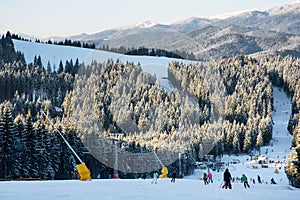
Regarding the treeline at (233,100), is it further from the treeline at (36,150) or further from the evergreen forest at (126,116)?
the treeline at (36,150)

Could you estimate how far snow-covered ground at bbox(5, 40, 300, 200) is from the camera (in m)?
16.3

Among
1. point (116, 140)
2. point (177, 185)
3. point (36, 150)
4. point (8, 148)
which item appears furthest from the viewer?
point (116, 140)

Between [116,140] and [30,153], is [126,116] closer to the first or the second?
[30,153]

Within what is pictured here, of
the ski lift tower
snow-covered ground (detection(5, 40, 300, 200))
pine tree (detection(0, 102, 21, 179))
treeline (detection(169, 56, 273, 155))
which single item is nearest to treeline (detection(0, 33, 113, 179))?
pine tree (detection(0, 102, 21, 179))

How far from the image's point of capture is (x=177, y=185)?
22984mm

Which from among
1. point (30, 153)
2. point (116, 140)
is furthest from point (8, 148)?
point (116, 140)

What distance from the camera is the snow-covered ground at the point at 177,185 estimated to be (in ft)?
53.5

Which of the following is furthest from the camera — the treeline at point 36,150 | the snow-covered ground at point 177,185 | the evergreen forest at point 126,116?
the evergreen forest at point 126,116

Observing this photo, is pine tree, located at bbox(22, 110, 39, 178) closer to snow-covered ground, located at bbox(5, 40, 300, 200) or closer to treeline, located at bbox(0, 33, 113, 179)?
treeline, located at bbox(0, 33, 113, 179)

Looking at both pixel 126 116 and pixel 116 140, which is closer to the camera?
pixel 126 116

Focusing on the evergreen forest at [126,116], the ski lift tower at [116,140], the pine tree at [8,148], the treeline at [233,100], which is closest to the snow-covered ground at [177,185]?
the treeline at [233,100]

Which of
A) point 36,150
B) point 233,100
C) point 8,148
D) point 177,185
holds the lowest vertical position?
point 233,100

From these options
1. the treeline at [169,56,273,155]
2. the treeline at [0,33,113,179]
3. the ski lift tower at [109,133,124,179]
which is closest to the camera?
the treeline at [0,33,113,179]

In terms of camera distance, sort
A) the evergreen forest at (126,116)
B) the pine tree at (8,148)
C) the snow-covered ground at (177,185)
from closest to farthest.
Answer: the snow-covered ground at (177,185) < the pine tree at (8,148) < the evergreen forest at (126,116)
